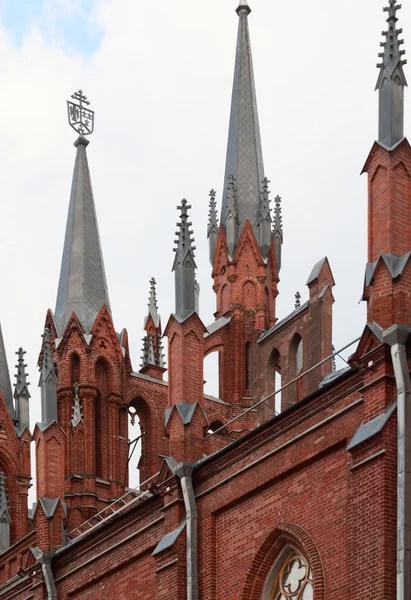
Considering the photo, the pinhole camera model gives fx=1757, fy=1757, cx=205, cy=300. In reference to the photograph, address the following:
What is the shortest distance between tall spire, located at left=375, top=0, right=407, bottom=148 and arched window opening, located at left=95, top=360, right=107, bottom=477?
72.7 feet

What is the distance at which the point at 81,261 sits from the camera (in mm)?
52219

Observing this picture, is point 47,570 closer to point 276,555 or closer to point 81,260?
point 276,555

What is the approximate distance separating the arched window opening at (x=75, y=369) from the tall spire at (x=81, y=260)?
0.84m

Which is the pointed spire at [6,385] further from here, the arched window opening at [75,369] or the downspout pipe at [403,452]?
the downspout pipe at [403,452]

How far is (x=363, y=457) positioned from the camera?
27438 millimetres

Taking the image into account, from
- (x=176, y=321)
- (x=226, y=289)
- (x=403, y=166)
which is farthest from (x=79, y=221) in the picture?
(x=403, y=166)

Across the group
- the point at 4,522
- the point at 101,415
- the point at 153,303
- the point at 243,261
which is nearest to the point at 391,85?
the point at 243,261

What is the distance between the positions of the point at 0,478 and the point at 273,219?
11.1 meters

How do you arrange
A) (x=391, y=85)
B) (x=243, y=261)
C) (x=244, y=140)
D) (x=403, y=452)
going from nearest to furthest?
(x=403, y=452)
(x=391, y=85)
(x=243, y=261)
(x=244, y=140)

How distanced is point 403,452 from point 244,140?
28042 millimetres

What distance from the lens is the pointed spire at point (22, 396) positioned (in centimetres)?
5597

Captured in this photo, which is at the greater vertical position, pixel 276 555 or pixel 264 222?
pixel 264 222

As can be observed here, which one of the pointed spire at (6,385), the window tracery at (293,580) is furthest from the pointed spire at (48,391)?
the pointed spire at (6,385)

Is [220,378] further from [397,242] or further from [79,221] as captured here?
[397,242]
